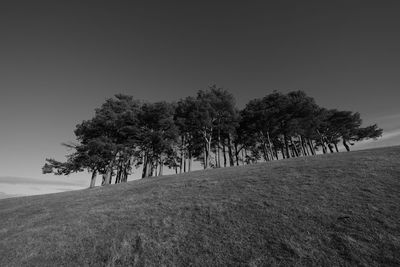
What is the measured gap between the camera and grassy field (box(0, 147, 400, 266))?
16.8ft

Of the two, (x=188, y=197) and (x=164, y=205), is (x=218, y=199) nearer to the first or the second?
(x=188, y=197)

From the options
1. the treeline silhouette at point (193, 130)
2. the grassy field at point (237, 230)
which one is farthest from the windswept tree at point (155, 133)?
the grassy field at point (237, 230)

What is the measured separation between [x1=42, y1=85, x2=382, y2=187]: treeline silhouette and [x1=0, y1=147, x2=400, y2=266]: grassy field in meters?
18.3

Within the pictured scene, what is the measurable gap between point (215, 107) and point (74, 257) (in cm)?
3072

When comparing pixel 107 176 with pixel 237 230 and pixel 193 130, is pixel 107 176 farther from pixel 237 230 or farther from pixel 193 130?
pixel 237 230

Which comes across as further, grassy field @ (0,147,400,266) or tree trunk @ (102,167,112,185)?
tree trunk @ (102,167,112,185)

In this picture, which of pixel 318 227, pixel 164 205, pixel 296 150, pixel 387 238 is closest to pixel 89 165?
pixel 164 205

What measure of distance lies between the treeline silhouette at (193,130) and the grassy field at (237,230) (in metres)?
18.3

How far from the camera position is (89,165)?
2706cm

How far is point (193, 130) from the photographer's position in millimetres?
35000

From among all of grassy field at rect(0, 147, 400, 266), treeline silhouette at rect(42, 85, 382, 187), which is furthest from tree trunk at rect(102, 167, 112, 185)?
grassy field at rect(0, 147, 400, 266)

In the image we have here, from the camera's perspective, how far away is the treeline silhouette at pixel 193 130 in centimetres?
2839

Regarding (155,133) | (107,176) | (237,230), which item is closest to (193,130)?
(155,133)

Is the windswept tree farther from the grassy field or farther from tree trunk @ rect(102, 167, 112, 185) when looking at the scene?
the grassy field
